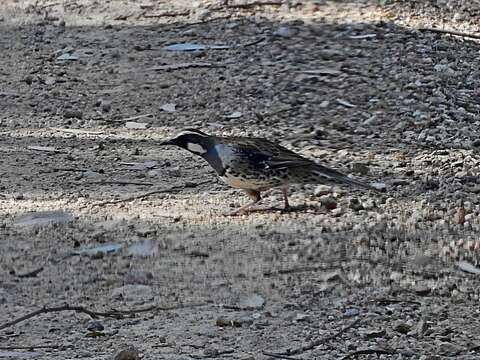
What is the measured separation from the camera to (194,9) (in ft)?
38.4

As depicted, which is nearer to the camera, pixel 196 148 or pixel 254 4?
pixel 196 148

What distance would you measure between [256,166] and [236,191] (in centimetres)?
77

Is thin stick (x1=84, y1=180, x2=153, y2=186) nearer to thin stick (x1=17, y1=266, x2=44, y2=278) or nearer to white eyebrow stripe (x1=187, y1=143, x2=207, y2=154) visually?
white eyebrow stripe (x1=187, y1=143, x2=207, y2=154)

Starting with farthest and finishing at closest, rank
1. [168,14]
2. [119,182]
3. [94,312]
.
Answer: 1. [168,14]
2. [119,182]
3. [94,312]

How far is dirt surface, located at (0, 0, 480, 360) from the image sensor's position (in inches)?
234

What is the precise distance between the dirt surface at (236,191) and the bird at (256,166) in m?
0.20

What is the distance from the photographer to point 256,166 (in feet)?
23.4

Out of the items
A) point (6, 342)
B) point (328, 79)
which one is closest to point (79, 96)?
point (328, 79)

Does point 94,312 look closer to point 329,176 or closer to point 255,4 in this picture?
point 329,176

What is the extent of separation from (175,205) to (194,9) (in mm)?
4461

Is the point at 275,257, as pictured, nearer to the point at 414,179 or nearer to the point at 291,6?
the point at 414,179

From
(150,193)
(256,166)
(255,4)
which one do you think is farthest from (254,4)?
(256,166)

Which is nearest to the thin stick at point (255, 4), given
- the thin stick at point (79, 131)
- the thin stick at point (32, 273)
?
the thin stick at point (79, 131)

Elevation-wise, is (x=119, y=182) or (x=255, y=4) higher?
(x=255, y=4)
